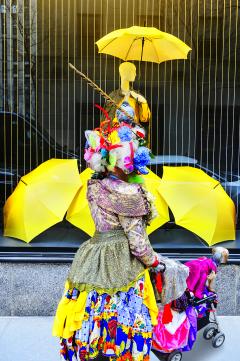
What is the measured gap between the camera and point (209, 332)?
4.75 metres

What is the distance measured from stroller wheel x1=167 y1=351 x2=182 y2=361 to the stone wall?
1315 millimetres

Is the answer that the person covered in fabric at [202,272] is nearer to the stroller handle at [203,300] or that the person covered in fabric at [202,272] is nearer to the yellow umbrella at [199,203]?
the stroller handle at [203,300]

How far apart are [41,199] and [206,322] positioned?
80.7 inches

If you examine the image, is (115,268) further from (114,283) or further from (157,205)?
(157,205)

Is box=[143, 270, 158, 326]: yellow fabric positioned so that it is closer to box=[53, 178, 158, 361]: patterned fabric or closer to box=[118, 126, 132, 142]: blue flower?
box=[53, 178, 158, 361]: patterned fabric

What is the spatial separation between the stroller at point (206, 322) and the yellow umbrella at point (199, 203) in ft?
3.68

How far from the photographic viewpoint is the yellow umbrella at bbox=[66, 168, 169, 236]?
5.65 meters

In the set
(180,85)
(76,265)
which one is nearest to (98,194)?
(76,265)

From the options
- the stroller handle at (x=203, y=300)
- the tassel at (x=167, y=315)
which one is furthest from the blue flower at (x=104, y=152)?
the stroller handle at (x=203, y=300)

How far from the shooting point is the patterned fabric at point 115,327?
11.1ft

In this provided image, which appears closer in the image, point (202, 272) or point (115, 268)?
point (115, 268)

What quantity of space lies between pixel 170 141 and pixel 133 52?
96cm

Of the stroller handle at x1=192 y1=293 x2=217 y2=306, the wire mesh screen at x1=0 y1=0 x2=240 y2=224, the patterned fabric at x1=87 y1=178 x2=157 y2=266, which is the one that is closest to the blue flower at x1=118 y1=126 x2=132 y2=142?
the patterned fabric at x1=87 y1=178 x2=157 y2=266

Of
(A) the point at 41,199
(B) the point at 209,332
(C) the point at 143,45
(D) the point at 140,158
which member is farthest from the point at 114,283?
(C) the point at 143,45
